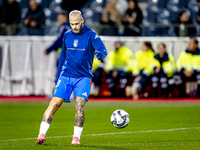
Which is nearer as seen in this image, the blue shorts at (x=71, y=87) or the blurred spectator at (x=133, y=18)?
the blue shorts at (x=71, y=87)

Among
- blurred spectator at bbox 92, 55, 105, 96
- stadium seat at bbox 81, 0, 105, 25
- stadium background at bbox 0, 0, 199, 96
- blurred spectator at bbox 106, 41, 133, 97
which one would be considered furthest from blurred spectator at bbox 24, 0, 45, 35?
blurred spectator at bbox 106, 41, 133, 97

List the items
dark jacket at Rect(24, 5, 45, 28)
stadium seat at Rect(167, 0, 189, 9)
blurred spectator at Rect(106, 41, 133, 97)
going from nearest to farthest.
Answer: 1. blurred spectator at Rect(106, 41, 133, 97)
2. dark jacket at Rect(24, 5, 45, 28)
3. stadium seat at Rect(167, 0, 189, 9)

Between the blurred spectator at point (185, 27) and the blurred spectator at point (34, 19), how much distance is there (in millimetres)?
5301

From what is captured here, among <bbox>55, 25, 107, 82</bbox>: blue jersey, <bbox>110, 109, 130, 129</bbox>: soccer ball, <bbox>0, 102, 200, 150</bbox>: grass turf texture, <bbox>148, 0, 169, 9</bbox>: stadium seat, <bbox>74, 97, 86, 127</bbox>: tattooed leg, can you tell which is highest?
<bbox>148, 0, 169, 9</bbox>: stadium seat

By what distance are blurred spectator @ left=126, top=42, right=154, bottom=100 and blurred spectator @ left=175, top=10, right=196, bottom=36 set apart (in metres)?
1.70

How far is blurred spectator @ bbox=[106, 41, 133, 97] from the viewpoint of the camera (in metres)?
16.4

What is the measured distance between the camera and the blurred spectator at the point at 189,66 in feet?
52.9

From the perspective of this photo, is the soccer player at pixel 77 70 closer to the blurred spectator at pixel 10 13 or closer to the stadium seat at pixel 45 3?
the blurred spectator at pixel 10 13

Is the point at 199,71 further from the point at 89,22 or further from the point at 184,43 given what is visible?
the point at 89,22

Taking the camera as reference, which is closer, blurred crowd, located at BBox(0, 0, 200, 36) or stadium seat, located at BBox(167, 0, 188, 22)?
blurred crowd, located at BBox(0, 0, 200, 36)

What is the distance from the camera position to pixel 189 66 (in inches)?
637

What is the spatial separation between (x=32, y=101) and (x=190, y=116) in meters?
6.32

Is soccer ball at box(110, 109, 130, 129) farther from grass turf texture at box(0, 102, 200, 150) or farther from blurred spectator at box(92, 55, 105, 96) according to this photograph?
blurred spectator at box(92, 55, 105, 96)

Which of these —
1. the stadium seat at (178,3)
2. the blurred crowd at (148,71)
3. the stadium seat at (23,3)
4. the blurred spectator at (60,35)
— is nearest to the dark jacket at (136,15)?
the blurred crowd at (148,71)
